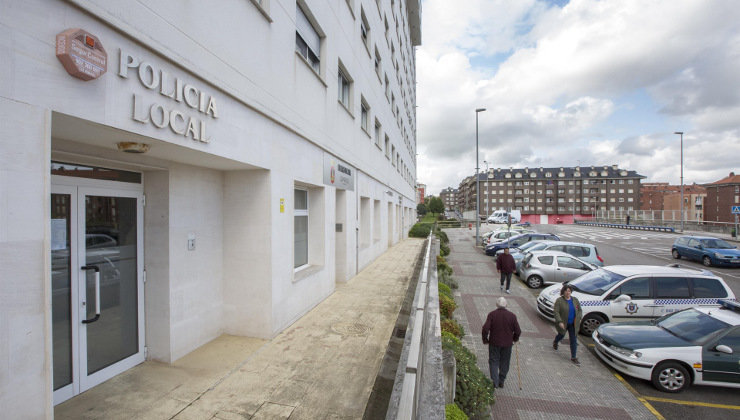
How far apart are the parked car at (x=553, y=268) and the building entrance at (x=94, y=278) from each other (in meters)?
13.8

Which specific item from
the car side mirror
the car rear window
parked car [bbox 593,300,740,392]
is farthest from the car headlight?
the car rear window

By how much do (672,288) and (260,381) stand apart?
33.6 feet

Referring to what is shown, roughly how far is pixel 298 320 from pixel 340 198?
452 centimetres

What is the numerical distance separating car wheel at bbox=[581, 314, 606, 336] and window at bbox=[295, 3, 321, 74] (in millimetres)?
9748

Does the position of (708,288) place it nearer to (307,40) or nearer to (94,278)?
(307,40)

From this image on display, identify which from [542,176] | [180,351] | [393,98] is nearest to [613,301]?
[180,351]

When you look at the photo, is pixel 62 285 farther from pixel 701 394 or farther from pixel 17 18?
pixel 701 394

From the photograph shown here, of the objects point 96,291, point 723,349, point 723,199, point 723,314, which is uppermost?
point 723,199

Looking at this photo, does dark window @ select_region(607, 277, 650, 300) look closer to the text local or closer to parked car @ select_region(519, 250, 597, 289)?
parked car @ select_region(519, 250, 597, 289)

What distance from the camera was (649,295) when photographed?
27.4 ft

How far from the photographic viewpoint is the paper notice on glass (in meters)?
Answer: 3.47

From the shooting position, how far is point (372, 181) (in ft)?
47.5

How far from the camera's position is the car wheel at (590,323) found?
8.58 meters

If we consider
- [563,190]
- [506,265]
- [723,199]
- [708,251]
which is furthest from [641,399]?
[563,190]
